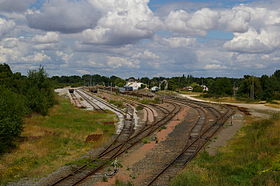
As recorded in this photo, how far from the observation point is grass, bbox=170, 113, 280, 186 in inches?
466

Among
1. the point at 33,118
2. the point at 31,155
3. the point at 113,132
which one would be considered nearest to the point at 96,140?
the point at 113,132

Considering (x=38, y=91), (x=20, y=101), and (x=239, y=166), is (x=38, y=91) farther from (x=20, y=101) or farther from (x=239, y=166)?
(x=239, y=166)

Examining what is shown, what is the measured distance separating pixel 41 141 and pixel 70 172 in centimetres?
894

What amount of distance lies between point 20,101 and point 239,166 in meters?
19.8

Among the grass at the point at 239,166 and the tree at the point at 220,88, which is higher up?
the tree at the point at 220,88

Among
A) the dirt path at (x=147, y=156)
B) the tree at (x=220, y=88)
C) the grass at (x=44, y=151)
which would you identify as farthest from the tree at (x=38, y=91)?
A: the tree at (x=220, y=88)

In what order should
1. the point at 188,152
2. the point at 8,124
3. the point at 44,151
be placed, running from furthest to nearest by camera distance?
→ the point at 8,124
the point at 44,151
the point at 188,152

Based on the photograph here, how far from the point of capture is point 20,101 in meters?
26.9

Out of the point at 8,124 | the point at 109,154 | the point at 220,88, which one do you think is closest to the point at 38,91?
the point at 8,124

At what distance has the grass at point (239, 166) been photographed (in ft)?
38.9

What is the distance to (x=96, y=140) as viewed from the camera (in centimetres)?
2402

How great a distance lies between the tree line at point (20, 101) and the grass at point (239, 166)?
12.4 m

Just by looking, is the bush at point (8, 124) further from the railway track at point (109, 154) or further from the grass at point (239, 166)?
the grass at point (239, 166)

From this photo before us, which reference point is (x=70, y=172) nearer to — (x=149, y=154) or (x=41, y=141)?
(x=149, y=154)
